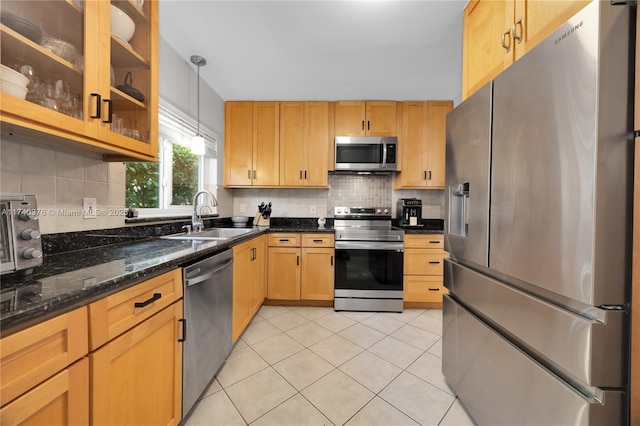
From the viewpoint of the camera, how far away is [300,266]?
2840 mm

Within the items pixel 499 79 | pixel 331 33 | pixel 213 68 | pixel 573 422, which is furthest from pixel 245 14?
pixel 573 422

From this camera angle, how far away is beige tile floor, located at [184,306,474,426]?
135 centimetres

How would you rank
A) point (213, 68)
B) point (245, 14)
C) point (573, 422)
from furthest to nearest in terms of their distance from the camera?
point (213, 68) → point (245, 14) → point (573, 422)

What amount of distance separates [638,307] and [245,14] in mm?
2324

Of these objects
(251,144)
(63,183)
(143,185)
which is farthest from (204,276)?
(251,144)

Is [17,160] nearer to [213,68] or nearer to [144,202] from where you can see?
[144,202]

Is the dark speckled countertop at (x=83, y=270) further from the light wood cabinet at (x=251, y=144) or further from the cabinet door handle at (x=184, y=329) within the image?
the light wood cabinet at (x=251, y=144)

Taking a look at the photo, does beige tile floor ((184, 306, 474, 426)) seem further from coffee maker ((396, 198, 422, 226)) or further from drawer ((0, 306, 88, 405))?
coffee maker ((396, 198, 422, 226))

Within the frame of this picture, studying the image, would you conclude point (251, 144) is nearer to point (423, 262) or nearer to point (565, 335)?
point (423, 262)

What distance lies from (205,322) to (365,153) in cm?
239

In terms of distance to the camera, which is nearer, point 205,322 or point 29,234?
point 29,234

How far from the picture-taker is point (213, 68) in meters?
2.38

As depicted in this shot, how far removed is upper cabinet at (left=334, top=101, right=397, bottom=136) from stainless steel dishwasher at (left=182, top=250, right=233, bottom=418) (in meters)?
2.10

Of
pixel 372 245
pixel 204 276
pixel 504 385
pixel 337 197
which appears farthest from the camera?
pixel 337 197
